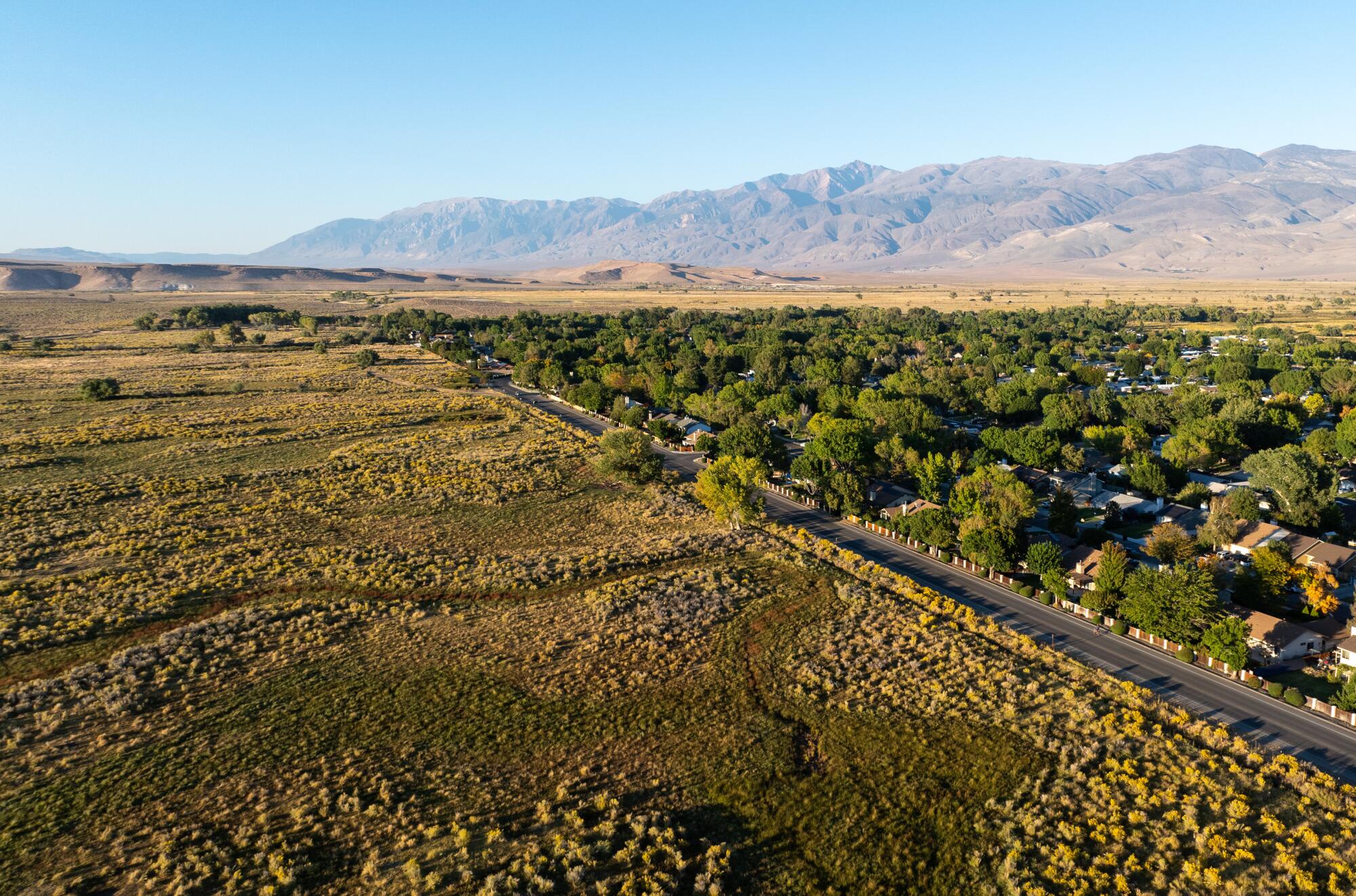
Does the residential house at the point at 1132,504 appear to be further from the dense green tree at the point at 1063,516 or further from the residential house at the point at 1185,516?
the dense green tree at the point at 1063,516

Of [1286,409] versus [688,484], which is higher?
[1286,409]

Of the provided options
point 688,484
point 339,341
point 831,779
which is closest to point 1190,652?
point 831,779

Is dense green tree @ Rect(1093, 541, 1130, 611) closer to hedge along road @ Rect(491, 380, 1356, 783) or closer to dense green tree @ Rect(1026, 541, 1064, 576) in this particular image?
hedge along road @ Rect(491, 380, 1356, 783)

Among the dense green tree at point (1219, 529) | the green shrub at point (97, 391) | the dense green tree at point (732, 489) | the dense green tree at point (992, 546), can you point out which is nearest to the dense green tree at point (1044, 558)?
the dense green tree at point (992, 546)

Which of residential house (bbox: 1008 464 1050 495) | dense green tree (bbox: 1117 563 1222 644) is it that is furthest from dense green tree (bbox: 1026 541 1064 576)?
residential house (bbox: 1008 464 1050 495)

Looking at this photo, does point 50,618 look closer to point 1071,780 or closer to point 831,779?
point 831,779
